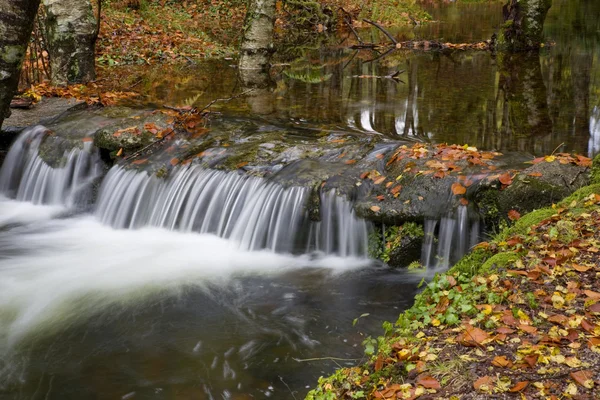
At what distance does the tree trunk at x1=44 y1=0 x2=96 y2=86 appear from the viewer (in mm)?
10992

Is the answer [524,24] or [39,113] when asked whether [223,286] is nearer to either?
[39,113]

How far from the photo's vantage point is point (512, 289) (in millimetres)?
4125

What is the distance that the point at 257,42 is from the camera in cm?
1348

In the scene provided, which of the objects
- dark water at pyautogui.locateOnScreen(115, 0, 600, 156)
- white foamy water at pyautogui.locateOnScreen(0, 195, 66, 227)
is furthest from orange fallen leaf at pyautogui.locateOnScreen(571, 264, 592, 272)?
white foamy water at pyautogui.locateOnScreen(0, 195, 66, 227)

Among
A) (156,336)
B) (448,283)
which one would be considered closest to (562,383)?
(448,283)

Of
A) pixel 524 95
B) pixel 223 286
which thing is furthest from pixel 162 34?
pixel 223 286

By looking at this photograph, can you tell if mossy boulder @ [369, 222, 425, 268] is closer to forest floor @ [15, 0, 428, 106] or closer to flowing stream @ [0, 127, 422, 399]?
flowing stream @ [0, 127, 422, 399]

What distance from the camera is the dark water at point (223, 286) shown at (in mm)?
4770

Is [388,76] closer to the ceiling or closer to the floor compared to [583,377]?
closer to the ceiling

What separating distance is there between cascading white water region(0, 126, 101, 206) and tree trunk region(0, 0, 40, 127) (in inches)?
156

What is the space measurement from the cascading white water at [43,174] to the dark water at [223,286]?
0.28 meters

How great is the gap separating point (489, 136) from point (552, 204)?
10.5 feet

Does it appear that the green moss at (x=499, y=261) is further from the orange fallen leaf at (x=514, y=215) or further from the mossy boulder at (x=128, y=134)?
the mossy boulder at (x=128, y=134)

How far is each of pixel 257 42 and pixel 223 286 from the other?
831cm
